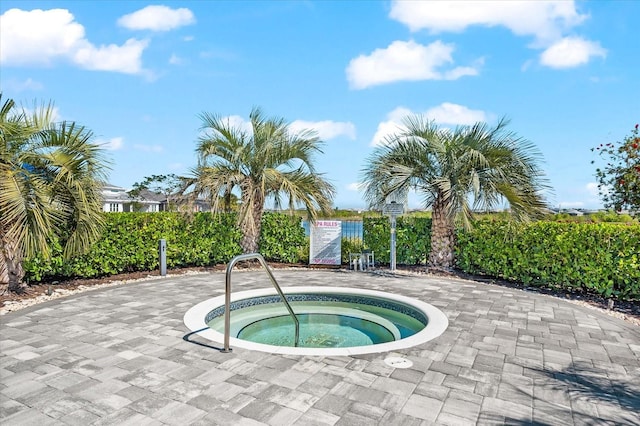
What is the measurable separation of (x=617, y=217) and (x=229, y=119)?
13605mm

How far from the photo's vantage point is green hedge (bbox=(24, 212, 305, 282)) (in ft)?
27.0

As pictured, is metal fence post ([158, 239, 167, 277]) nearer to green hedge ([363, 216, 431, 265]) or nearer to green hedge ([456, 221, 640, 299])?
green hedge ([363, 216, 431, 265])

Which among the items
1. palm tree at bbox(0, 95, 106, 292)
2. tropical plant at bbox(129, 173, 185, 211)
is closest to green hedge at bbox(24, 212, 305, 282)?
palm tree at bbox(0, 95, 106, 292)

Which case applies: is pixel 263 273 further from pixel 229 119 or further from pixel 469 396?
pixel 469 396

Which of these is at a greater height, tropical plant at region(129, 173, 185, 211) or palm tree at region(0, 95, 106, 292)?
tropical plant at region(129, 173, 185, 211)

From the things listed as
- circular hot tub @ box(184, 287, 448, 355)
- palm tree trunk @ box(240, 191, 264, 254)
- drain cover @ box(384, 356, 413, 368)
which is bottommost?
circular hot tub @ box(184, 287, 448, 355)

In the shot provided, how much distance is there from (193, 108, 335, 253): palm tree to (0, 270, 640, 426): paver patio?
4.86m

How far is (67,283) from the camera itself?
26.4 feet

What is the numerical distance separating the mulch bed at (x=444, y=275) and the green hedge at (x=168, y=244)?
250 mm

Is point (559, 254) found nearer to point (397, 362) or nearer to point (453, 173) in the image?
point (453, 173)

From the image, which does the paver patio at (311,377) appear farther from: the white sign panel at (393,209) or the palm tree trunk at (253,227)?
the palm tree trunk at (253,227)

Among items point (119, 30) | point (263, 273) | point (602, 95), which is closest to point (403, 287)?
point (263, 273)

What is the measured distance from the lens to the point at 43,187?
6898 millimetres

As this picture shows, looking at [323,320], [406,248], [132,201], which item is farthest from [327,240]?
[132,201]
